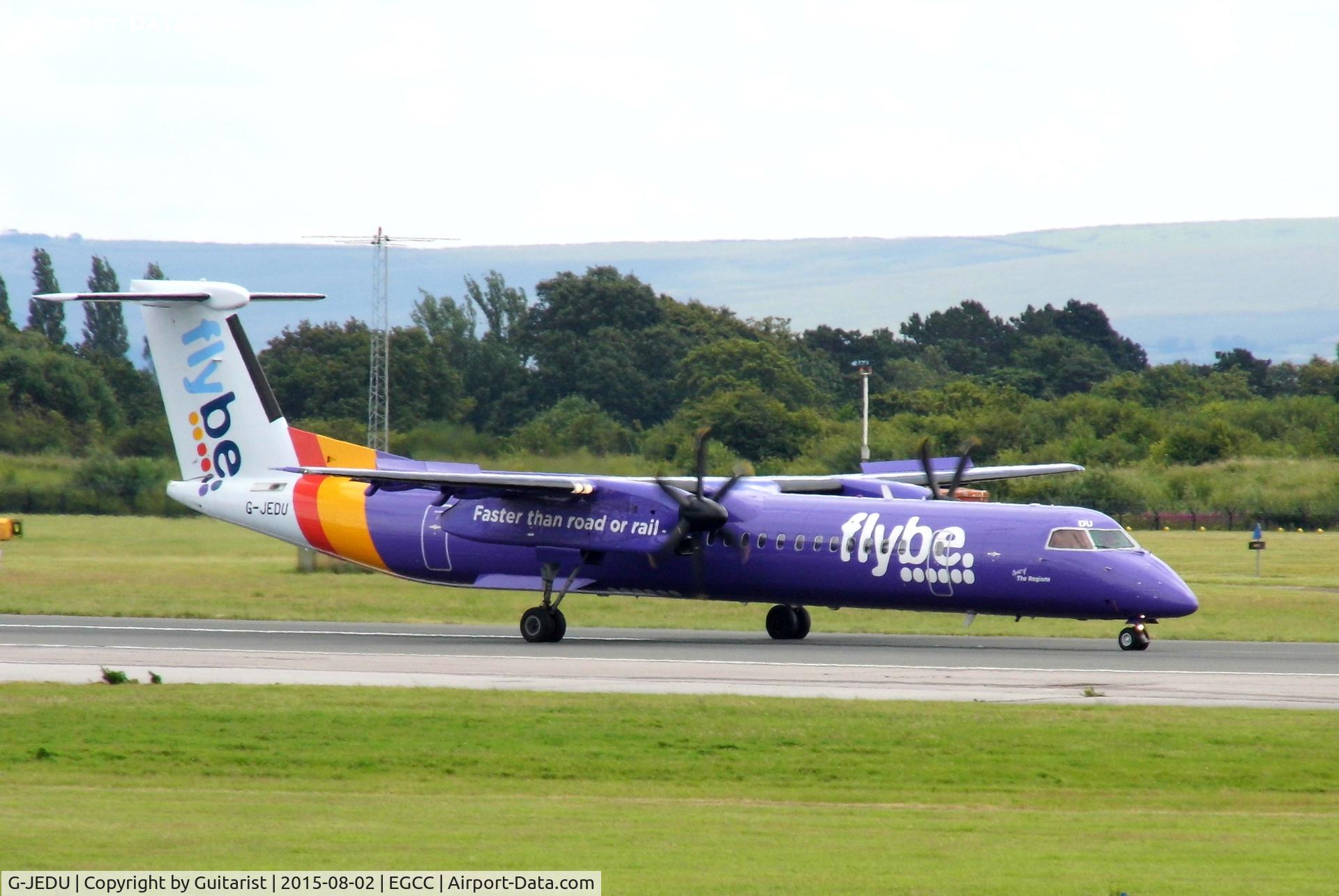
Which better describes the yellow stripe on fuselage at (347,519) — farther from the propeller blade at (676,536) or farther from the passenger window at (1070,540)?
the passenger window at (1070,540)

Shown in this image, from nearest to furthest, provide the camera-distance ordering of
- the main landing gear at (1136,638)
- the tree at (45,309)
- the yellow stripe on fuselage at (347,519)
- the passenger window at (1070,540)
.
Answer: the passenger window at (1070,540), the main landing gear at (1136,638), the yellow stripe on fuselage at (347,519), the tree at (45,309)

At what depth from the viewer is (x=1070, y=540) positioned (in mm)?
25578

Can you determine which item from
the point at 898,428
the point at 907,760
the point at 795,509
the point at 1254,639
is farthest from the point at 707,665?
the point at 898,428

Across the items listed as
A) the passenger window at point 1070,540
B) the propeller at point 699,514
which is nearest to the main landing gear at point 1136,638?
the passenger window at point 1070,540

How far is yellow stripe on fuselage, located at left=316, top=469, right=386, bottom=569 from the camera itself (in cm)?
3042

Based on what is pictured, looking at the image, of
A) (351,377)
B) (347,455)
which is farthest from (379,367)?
(347,455)

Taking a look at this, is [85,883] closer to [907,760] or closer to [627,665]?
[907,760]

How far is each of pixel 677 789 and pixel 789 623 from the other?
14.8 meters

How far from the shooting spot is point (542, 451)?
1375 inches

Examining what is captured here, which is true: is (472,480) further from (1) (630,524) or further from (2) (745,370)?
(2) (745,370)

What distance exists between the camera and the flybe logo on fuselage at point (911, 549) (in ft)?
85.3

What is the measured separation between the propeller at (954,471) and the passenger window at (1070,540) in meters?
3.93

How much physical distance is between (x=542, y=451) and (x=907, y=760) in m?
20.1

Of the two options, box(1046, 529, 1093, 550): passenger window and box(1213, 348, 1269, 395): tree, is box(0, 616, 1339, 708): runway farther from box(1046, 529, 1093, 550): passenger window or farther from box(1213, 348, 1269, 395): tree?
box(1213, 348, 1269, 395): tree
